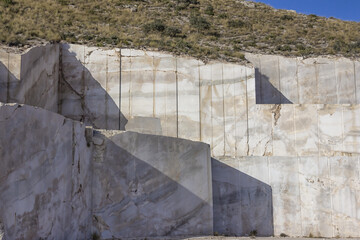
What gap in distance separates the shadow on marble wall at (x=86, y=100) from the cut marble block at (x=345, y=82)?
29.7 ft

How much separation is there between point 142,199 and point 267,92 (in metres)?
9.61

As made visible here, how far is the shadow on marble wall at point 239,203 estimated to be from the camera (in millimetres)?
15352

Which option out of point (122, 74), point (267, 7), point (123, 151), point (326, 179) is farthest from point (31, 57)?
point (267, 7)

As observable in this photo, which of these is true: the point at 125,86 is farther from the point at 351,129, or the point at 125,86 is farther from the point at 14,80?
the point at 351,129

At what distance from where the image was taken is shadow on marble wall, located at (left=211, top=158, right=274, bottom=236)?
50.4 ft

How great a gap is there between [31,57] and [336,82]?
40.0 ft

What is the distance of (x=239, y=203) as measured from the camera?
15.5 meters

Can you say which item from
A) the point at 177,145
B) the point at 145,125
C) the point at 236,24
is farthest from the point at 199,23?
the point at 177,145

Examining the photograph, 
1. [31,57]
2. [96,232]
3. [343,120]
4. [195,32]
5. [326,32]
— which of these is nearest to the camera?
[96,232]

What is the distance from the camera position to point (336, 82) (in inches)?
787

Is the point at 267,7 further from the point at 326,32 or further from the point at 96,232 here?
the point at 96,232

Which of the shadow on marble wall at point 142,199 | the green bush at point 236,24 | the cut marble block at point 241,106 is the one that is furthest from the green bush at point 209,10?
the shadow on marble wall at point 142,199

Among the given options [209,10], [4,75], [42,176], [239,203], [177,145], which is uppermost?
[209,10]

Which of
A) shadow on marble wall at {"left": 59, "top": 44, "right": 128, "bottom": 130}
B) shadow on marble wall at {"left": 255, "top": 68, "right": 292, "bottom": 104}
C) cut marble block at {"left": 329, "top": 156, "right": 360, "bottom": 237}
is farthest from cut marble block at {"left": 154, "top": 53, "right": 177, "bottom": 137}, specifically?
cut marble block at {"left": 329, "top": 156, "right": 360, "bottom": 237}
